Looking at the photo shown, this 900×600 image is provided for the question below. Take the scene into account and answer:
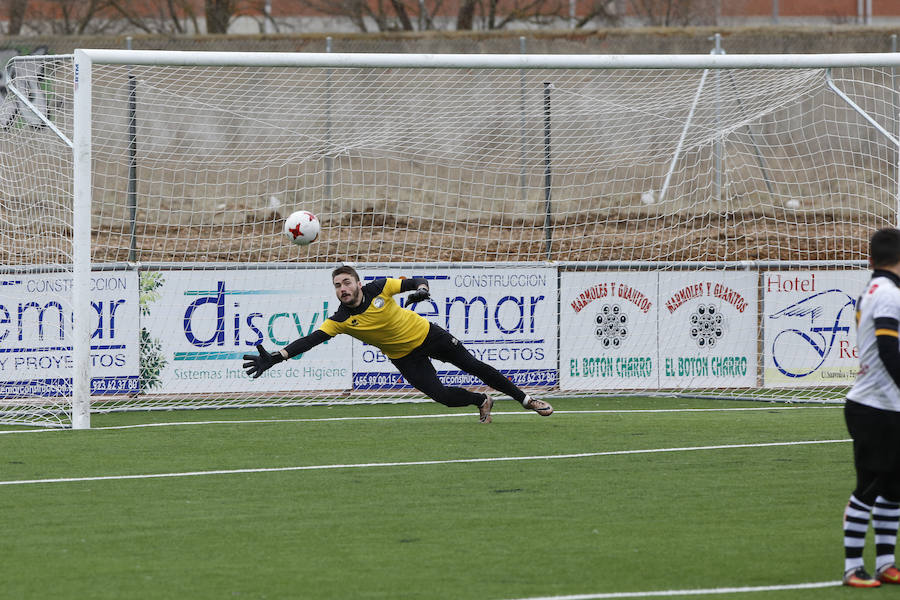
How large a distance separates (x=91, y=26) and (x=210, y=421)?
16867 mm

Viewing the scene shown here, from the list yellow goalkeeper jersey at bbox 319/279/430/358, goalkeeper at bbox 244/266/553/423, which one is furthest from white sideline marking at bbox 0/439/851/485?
yellow goalkeeper jersey at bbox 319/279/430/358

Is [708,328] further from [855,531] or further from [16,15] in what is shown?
[16,15]

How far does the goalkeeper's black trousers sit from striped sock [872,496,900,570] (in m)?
6.09

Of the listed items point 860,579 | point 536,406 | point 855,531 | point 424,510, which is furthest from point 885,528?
point 536,406

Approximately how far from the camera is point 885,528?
6176mm

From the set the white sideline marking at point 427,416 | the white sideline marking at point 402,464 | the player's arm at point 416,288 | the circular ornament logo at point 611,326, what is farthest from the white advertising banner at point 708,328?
the player's arm at point 416,288

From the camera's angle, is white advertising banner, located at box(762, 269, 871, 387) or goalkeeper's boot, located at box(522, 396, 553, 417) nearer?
goalkeeper's boot, located at box(522, 396, 553, 417)

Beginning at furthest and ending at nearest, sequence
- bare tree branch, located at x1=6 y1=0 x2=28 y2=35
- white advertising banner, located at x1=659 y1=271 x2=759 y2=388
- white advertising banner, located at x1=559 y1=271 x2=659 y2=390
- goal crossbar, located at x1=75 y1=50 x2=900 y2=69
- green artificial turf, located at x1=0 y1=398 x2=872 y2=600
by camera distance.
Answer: bare tree branch, located at x1=6 y1=0 x2=28 y2=35
white advertising banner, located at x1=659 y1=271 x2=759 y2=388
white advertising banner, located at x1=559 y1=271 x2=659 y2=390
goal crossbar, located at x1=75 y1=50 x2=900 y2=69
green artificial turf, located at x1=0 y1=398 x2=872 y2=600

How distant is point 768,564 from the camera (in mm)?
6699

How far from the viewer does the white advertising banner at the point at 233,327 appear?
14.2 m

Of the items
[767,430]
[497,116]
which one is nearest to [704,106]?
[497,116]

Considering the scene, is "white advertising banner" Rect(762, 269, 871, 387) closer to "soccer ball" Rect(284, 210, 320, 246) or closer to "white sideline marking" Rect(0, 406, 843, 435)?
"white sideline marking" Rect(0, 406, 843, 435)

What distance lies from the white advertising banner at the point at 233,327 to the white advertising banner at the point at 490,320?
45cm

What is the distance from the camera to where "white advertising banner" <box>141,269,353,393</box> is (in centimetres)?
1419
